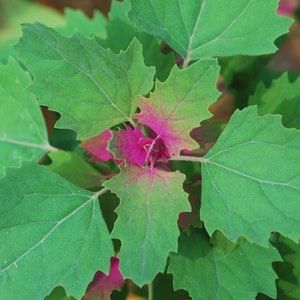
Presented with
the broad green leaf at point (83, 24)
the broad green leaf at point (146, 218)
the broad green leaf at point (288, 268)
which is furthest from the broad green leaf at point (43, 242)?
the broad green leaf at point (83, 24)

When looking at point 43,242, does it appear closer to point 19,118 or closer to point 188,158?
point 188,158

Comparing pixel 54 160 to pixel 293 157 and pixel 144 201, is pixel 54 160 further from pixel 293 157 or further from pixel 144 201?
pixel 293 157

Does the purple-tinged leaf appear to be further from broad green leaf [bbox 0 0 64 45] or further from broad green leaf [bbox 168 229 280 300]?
broad green leaf [bbox 0 0 64 45]

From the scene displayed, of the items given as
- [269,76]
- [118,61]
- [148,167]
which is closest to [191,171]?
[148,167]

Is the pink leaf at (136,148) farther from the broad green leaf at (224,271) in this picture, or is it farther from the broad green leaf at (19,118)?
the broad green leaf at (19,118)

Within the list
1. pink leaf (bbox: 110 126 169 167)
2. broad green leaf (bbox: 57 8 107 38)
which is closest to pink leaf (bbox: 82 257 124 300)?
pink leaf (bbox: 110 126 169 167)
